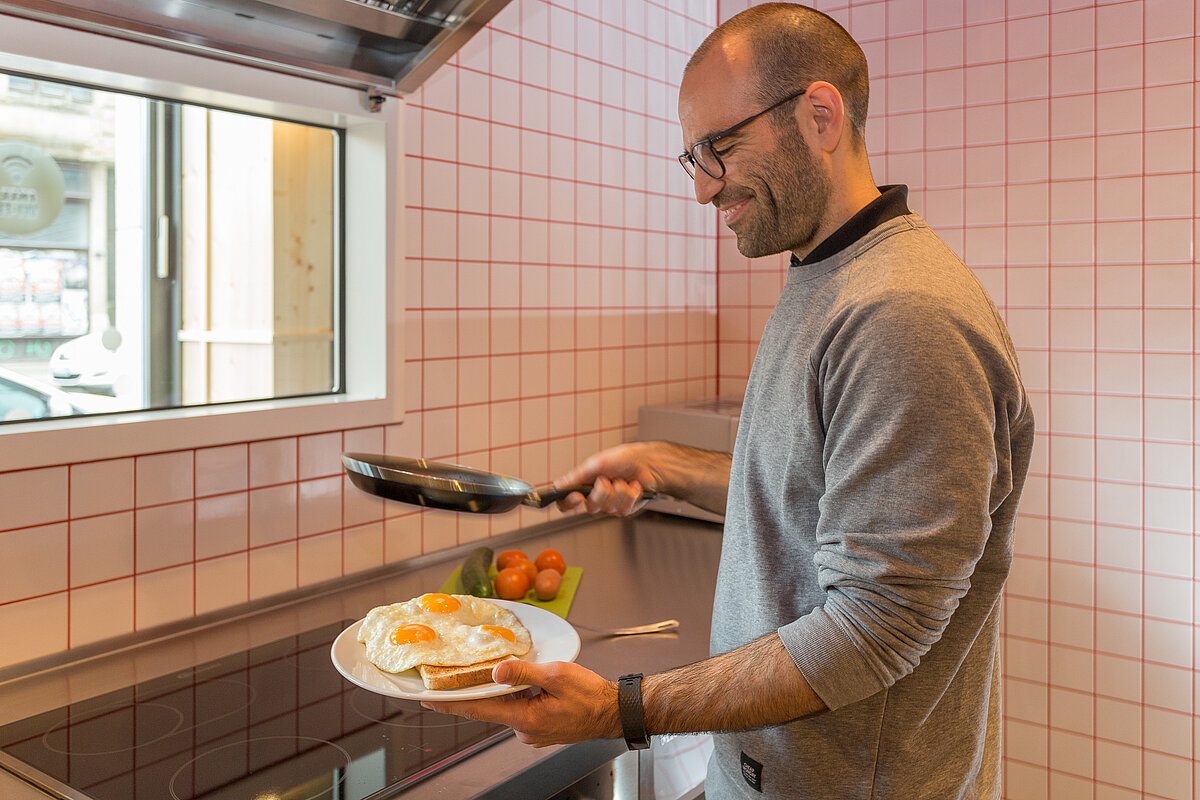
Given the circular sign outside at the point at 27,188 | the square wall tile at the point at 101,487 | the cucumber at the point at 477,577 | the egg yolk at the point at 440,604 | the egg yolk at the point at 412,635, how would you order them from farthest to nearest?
the cucumber at the point at 477,577
the circular sign outside at the point at 27,188
the square wall tile at the point at 101,487
the egg yolk at the point at 440,604
the egg yolk at the point at 412,635

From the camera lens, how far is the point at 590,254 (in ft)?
7.34

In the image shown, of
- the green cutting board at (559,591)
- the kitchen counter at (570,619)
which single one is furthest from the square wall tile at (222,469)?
the green cutting board at (559,591)

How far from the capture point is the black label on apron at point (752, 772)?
100 centimetres

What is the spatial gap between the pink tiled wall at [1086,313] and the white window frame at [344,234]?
1.40 metres

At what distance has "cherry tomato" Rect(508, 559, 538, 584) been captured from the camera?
1666 millimetres

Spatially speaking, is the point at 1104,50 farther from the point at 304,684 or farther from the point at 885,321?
the point at 304,684

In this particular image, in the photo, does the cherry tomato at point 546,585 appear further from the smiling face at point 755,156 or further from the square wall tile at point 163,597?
the smiling face at point 755,156

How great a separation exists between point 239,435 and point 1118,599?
77.3 inches

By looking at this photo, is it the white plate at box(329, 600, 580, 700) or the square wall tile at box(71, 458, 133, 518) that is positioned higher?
the square wall tile at box(71, 458, 133, 518)

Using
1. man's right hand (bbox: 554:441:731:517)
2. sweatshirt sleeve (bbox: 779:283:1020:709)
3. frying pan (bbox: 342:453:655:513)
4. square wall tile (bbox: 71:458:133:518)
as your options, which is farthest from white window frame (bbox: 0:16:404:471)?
sweatshirt sleeve (bbox: 779:283:1020:709)

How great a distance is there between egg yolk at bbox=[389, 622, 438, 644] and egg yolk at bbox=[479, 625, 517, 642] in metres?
0.06

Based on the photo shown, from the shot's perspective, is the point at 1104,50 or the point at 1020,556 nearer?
the point at 1104,50

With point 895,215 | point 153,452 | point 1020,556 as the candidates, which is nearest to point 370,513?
point 153,452

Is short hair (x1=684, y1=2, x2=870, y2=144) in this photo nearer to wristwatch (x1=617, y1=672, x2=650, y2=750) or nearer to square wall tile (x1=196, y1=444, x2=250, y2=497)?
wristwatch (x1=617, y1=672, x2=650, y2=750)
